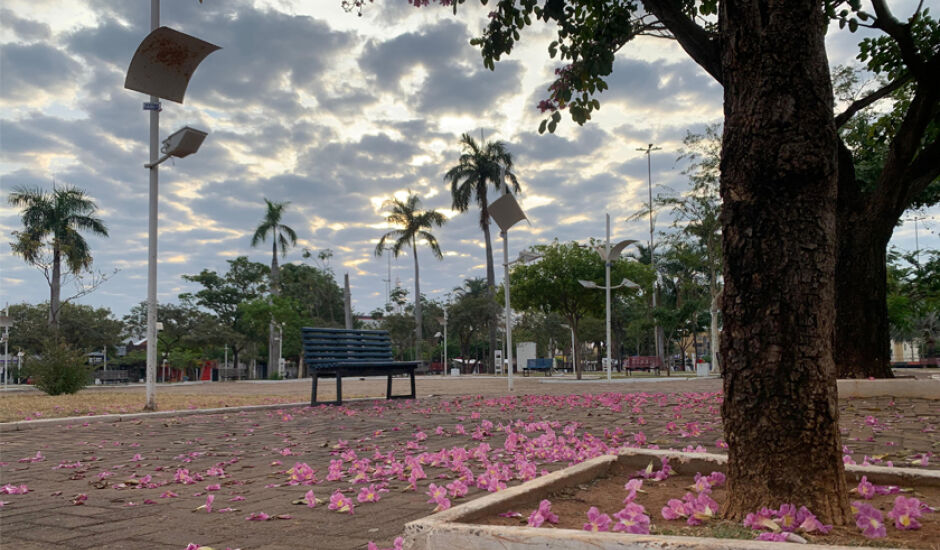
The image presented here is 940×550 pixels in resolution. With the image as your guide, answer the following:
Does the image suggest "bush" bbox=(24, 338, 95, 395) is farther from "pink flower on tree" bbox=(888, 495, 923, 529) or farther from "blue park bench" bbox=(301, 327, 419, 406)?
"pink flower on tree" bbox=(888, 495, 923, 529)

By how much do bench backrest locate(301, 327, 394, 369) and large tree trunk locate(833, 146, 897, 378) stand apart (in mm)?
6255

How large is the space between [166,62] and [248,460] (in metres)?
6.49

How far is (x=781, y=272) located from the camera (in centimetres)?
213

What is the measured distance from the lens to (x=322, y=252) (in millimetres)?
56375

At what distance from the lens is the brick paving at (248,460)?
2.67 metres

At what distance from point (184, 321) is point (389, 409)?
40.4m

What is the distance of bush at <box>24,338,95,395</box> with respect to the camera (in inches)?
511

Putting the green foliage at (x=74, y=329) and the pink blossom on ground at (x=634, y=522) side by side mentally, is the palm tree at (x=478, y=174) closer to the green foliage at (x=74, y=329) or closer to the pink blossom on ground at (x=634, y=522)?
the green foliage at (x=74, y=329)

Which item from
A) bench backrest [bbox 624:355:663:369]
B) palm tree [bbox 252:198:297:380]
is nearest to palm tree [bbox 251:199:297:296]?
palm tree [bbox 252:198:297:380]

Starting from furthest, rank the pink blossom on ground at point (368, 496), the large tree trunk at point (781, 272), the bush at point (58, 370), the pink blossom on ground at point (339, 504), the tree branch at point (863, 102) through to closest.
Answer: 1. the bush at point (58, 370)
2. the tree branch at point (863, 102)
3. the pink blossom on ground at point (368, 496)
4. the pink blossom on ground at point (339, 504)
5. the large tree trunk at point (781, 272)

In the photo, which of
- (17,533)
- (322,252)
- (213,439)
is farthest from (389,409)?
(322,252)

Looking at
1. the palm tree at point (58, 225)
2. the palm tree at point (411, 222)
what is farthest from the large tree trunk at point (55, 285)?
the palm tree at point (411, 222)

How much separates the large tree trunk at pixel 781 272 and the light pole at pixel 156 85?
784 centimetres

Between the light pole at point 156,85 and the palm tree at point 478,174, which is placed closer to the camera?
the light pole at point 156,85
